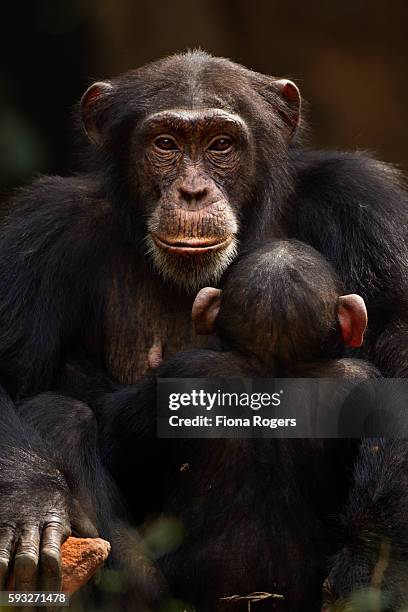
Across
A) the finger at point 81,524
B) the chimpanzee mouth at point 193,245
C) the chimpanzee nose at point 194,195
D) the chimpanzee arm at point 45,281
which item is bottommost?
the finger at point 81,524

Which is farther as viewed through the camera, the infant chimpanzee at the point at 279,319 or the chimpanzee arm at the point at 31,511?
the infant chimpanzee at the point at 279,319

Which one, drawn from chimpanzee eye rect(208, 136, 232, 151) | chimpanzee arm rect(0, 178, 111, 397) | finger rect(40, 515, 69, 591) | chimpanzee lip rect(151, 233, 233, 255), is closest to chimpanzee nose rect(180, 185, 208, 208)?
chimpanzee lip rect(151, 233, 233, 255)

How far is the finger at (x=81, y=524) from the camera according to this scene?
467 cm

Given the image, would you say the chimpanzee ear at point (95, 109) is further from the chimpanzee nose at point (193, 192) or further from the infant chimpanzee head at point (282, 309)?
the infant chimpanzee head at point (282, 309)

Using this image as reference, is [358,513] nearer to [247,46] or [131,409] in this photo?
[131,409]

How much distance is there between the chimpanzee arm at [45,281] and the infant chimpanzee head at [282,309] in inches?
30.5

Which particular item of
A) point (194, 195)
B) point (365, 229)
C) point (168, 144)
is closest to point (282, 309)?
point (194, 195)

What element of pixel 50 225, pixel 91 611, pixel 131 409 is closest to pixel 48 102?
pixel 50 225

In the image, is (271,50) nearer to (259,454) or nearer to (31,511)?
(259,454)

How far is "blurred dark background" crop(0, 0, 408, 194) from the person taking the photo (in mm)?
10312

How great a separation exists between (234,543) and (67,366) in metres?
1.17

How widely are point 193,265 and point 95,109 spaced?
40.2 inches

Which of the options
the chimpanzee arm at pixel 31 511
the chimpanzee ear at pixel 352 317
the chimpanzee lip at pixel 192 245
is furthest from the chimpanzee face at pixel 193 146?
the chimpanzee arm at pixel 31 511

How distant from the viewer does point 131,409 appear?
5133 mm
